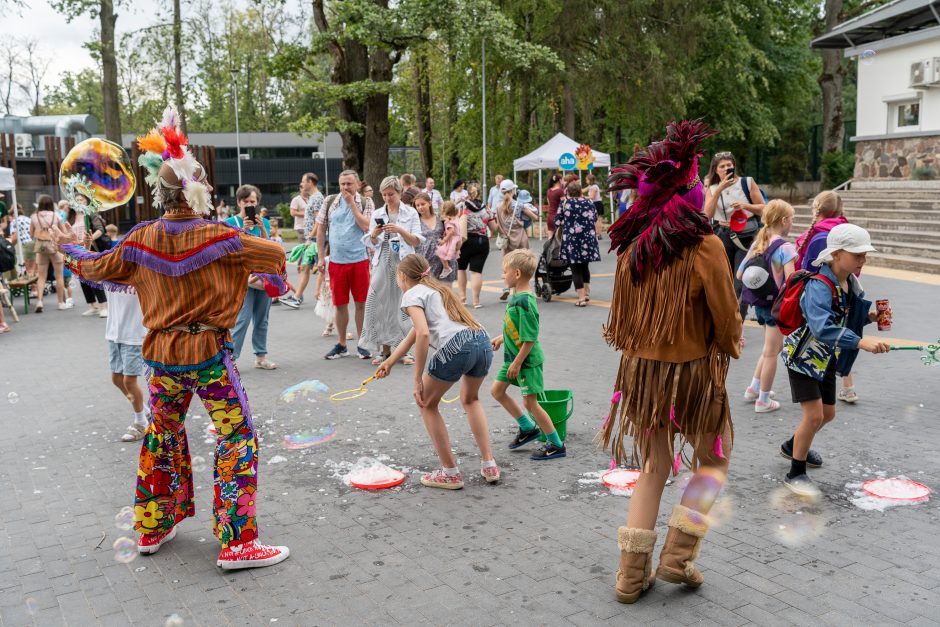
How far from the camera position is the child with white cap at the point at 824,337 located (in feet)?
15.3

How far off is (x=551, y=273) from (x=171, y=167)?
30.7ft

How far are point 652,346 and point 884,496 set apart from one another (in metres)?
2.14

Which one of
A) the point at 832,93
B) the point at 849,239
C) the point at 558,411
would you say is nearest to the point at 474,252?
the point at 558,411

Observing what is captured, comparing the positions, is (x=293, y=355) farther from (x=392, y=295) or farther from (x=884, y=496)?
(x=884, y=496)

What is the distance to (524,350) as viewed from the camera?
5.61m

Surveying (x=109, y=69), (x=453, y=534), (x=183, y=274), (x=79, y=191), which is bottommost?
(x=453, y=534)

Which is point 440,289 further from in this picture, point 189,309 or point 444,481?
point 189,309

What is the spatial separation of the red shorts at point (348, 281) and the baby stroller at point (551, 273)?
4.31 m

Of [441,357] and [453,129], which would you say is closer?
[441,357]

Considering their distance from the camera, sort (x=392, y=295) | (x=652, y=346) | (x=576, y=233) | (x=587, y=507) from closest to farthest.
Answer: (x=652, y=346), (x=587, y=507), (x=392, y=295), (x=576, y=233)

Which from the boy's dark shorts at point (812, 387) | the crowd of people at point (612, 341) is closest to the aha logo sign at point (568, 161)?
the crowd of people at point (612, 341)

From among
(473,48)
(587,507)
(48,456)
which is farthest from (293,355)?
(473,48)

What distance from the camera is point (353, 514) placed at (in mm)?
4898

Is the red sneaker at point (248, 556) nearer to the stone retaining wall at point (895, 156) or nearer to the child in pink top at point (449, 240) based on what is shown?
the child in pink top at point (449, 240)
